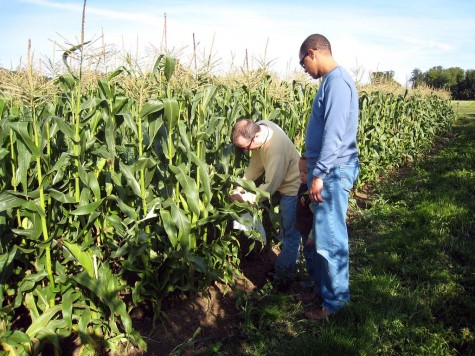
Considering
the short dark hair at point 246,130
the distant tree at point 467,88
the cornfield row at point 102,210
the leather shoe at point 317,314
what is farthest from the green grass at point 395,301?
the distant tree at point 467,88


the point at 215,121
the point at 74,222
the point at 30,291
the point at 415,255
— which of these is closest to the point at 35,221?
the point at 74,222

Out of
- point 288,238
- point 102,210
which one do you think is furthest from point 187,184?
point 288,238

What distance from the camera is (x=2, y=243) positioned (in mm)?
2945

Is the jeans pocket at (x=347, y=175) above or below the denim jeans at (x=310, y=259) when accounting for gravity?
above

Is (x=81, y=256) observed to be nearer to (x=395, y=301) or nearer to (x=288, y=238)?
(x=288, y=238)

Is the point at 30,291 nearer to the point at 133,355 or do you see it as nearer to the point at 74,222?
the point at 74,222

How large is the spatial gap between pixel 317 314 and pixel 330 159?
1437mm

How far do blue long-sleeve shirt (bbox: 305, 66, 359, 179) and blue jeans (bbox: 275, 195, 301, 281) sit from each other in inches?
35.7

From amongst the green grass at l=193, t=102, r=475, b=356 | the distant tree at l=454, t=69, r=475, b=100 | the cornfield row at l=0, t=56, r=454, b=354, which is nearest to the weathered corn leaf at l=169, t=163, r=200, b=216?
the cornfield row at l=0, t=56, r=454, b=354

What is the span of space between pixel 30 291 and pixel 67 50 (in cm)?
181

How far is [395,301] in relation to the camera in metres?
3.68

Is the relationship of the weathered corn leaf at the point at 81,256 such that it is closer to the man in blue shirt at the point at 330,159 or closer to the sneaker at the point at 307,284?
the man in blue shirt at the point at 330,159

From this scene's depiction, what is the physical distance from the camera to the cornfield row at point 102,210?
2.90 metres

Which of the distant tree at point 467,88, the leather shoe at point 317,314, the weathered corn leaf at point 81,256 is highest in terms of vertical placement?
the distant tree at point 467,88
